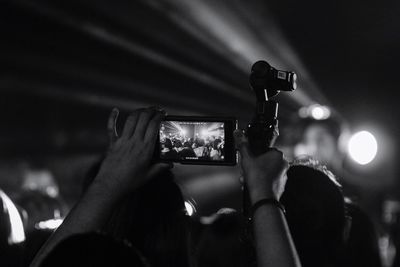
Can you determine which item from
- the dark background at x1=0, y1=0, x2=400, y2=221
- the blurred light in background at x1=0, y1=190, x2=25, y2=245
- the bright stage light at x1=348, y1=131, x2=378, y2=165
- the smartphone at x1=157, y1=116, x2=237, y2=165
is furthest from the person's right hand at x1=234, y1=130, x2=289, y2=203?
the bright stage light at x1=348, y1=131, x2=378, y2=165

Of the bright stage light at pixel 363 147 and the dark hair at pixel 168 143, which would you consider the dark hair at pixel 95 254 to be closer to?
the dark hair at pixel 168 143

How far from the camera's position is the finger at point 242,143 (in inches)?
48.6

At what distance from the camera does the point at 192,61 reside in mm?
5320

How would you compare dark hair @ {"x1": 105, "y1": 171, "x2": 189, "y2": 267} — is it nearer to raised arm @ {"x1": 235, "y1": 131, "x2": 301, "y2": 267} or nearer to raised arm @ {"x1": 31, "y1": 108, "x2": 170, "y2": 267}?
raised arm @ {"x1": 31, "y1": 108, "x2": 170, "y2": 267}

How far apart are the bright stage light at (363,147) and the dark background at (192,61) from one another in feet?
0.55

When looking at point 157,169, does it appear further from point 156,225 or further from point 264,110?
point 264,110

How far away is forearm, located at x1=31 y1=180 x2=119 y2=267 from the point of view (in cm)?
115

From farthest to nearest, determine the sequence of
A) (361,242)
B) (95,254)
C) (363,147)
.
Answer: (363,147) < (361,242) < (95,254)

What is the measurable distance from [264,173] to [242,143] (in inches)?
4.3

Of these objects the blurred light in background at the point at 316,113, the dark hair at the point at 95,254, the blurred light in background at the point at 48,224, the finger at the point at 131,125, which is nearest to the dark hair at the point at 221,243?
the finger at the point at 131,125

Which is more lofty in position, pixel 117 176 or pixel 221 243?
pixel 117 176

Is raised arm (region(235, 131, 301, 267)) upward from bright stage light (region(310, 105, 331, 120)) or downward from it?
downward

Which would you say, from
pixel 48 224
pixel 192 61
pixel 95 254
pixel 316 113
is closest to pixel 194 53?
pixel 192 61

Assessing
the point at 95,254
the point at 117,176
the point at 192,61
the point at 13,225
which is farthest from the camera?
the point at 192,61
